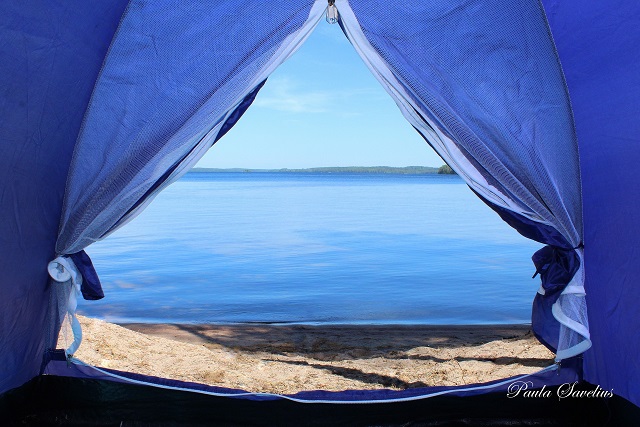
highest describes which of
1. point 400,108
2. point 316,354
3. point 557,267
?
point 400,108

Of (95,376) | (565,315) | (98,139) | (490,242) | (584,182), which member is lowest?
(95,376)

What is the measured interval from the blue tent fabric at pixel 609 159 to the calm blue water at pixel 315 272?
299 centimetres

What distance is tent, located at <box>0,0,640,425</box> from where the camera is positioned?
2562 millimetres

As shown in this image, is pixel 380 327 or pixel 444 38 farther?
pixel 380 327

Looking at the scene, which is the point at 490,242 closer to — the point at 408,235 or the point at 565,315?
the point at 408,235

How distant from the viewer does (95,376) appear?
2.93 meters

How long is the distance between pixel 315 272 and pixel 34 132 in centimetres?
581

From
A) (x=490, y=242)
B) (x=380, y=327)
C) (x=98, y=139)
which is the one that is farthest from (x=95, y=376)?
(x=490, y=242)

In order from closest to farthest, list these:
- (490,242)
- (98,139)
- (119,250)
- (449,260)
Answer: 1. (98,139)
2. (449,260)
3. (119,250)
4. (490,242)

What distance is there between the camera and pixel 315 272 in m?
8.30

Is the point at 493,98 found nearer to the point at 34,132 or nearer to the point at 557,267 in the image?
the point at 557,267

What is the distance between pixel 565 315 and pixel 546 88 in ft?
3.10

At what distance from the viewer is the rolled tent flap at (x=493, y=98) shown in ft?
8.34

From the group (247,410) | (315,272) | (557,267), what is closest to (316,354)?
(247,410)
